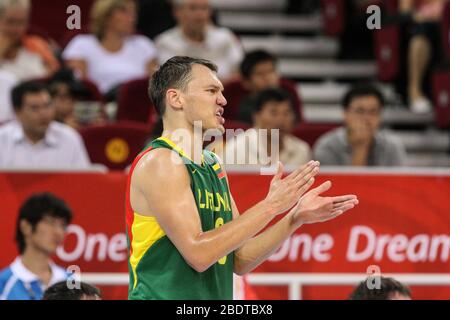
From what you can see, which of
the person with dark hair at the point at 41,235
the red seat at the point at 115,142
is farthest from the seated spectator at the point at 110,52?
the person with dark hair at the point at 41,235

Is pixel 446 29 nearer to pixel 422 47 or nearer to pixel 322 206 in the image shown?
pixel 422 47

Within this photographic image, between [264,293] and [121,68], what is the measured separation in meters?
2.92

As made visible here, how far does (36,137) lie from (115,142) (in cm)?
48

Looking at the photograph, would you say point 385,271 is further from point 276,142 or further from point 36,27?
point 36,27

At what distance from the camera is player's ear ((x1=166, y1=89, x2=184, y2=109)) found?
3543mm

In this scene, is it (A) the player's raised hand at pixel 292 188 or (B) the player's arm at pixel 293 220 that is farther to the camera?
(B) the player's arm at pixel 293 220

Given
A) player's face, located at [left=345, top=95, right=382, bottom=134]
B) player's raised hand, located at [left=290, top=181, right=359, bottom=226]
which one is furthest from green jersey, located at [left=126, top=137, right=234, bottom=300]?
player's face, located at [left=345, top=95, right=382, bottom=134]

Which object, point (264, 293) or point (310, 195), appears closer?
point (310, 195)

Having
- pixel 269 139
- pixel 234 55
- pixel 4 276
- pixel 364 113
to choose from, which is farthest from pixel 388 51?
pixel 4 276

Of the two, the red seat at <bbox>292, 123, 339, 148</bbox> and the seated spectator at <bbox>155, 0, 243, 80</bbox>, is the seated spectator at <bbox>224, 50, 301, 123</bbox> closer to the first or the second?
the red seat at <bbox>292, 123, 339, 148</bbox>

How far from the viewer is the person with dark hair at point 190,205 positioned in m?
3.36

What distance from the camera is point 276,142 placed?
6121 millimetres

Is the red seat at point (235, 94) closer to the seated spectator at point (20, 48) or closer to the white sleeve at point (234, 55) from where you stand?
the white sleeve at point (234, 55)
